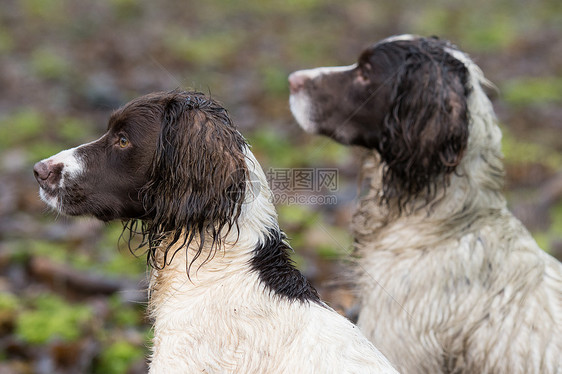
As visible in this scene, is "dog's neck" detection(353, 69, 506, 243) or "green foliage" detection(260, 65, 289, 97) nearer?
"dog's neck" detection(353, 69, 506, 243)

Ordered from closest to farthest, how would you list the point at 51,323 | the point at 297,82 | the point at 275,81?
the point at 297,82, the point at 51,323, the point at 275,81

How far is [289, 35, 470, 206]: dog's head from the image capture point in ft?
13.3

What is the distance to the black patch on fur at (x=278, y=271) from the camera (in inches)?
123

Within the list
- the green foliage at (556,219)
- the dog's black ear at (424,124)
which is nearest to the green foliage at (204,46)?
the green foliage at (556,219)

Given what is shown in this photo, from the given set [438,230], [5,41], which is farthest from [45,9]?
[438,230]

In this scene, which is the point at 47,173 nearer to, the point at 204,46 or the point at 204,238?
the point at 204,238

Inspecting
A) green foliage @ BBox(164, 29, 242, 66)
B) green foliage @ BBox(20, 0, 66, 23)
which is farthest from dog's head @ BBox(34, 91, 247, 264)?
green foliage @ BBox(20, 0, 66, 23)

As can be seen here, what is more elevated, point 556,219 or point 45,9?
point 45,9

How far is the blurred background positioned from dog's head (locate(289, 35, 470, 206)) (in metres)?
0.40

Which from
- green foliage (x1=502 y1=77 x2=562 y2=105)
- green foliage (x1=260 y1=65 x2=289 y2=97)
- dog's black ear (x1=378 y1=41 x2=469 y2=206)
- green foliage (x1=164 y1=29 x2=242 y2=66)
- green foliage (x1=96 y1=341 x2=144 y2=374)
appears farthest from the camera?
green foliage (x1=164 y1=29 x2=242 y2=66)

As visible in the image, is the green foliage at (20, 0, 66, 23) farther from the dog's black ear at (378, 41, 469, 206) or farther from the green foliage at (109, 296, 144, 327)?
the dog's black ear at (378, 41, 469, 206)

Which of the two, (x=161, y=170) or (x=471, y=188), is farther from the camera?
(x=471, y=188)

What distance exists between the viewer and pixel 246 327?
302 cm

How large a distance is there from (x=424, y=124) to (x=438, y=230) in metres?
0.61
